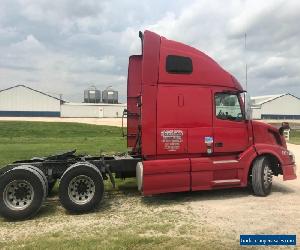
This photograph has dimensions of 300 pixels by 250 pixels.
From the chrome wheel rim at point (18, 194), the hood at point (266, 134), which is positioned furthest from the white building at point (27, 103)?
the chrome wheel rim at point (18, 194)

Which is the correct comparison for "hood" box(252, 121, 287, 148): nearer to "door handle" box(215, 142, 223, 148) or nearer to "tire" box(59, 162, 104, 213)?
"door handle" box(215, 142, 223, 148)

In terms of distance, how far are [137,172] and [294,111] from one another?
372 ft

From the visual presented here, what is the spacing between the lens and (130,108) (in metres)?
11.7

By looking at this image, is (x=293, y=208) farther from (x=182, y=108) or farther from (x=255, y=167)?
(x=182, y=108)

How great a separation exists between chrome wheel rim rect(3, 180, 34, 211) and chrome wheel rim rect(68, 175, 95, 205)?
2.63 ft

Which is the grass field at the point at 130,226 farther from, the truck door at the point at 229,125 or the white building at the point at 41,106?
the white building at the point at 41,106

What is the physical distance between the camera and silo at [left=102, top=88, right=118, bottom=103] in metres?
114

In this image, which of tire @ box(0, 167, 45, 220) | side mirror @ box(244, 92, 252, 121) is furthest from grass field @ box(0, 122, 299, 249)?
side mirror @ box(244, 92, 252, 121)

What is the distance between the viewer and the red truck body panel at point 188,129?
9484mm

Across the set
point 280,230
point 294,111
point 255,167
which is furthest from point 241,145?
point 294,111

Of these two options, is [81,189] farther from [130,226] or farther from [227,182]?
[227,182]

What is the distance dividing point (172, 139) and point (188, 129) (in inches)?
17.5

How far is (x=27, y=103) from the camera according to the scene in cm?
10356

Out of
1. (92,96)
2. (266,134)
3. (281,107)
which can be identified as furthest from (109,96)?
(266,134)
